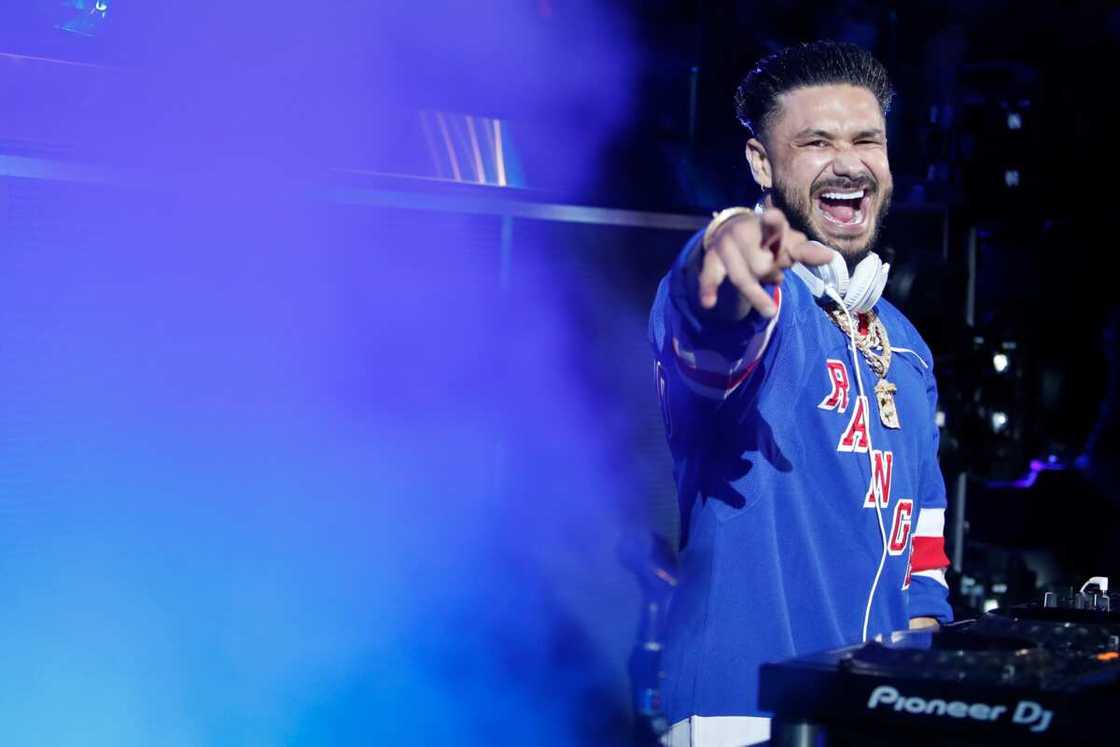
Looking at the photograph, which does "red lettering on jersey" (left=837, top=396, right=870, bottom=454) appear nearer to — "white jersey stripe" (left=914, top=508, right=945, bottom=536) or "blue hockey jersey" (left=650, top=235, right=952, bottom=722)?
"blue hockey jersey" (left=650, top=235, right=952, bottom=722)

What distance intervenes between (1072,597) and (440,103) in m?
2.20

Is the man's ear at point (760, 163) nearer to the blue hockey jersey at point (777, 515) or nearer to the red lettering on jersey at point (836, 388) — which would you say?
the blue hockey jersey at point (777, 515)

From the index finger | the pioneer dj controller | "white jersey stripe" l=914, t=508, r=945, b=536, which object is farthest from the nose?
the pioneer dj controller

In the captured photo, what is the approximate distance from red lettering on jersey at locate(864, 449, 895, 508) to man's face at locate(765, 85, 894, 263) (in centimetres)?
32

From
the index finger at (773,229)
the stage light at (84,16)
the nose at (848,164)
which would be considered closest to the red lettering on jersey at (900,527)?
the nose at (848,164)

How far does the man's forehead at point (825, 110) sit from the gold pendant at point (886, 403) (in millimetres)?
401

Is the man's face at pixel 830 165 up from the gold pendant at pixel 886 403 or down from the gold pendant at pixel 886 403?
up

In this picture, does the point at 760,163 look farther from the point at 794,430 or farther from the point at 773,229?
the point at 773,229

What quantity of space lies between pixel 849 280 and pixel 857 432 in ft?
0.80

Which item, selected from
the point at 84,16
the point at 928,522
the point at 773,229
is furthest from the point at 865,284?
the point at 84,16

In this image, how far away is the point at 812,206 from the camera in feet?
6.36

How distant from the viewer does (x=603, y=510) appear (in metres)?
3.85

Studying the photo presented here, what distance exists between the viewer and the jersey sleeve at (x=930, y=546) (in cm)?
208

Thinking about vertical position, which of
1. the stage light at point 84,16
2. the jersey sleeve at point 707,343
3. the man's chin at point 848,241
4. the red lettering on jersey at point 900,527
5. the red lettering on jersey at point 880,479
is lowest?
the red lettering on jersey at point 900,527
